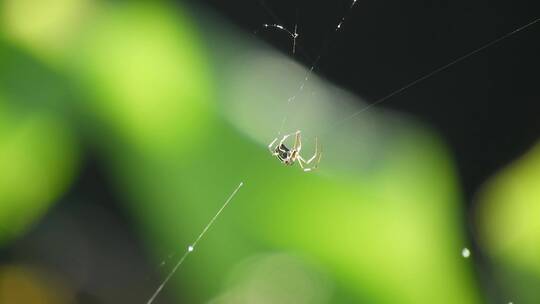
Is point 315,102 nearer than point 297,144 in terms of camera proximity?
Yes

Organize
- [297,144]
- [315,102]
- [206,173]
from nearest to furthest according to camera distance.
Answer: [206,173] → [315,102] → [297,144]

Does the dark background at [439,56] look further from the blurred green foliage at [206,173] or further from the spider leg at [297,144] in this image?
the blurred green foliage at [206,173]

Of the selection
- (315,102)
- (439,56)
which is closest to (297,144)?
(315,102)

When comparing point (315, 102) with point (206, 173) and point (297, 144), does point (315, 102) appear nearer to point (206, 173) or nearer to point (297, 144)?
point (297, 144)

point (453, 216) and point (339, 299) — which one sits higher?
point (453, 216)

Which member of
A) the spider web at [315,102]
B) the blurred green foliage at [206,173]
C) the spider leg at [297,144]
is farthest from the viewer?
the spider leg at [297,144]

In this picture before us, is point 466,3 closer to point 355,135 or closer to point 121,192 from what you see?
point 355,135

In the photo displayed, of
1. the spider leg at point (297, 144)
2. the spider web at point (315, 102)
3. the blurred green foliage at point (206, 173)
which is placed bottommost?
the blurred green foliage at point (206, 173)

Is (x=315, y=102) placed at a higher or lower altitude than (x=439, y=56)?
lower

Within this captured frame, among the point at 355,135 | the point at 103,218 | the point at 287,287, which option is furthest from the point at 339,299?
the point at 103,218

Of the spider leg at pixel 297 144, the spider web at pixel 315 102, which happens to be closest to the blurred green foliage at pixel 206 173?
the spider web at pixel 315 102

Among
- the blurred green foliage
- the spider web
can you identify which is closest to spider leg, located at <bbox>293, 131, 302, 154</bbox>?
the spider web
